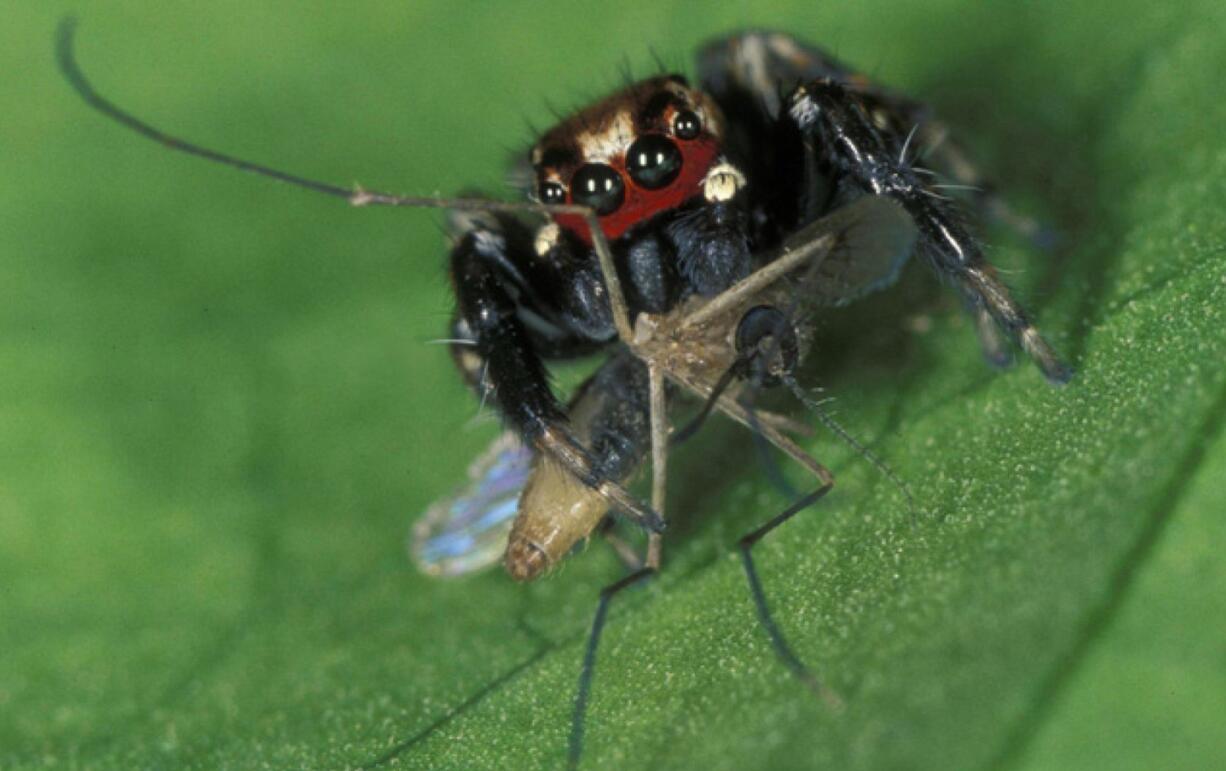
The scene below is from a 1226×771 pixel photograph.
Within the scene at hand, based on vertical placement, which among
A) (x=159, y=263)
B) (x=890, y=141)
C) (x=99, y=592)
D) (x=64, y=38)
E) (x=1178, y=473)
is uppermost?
(x=64, y=38)

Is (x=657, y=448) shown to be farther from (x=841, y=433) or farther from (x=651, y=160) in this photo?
(x=651, y=160)

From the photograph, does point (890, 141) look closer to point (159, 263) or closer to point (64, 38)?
point (159, 263)

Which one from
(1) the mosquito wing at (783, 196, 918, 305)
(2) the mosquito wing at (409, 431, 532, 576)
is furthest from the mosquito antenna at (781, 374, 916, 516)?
(2) the mosquito wing at (409, 431, 532, 576)

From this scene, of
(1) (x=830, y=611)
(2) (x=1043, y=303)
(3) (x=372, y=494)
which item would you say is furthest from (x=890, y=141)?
(3) (x=372, y=494)

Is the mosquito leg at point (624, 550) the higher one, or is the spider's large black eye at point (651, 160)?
the spider's large black eye at point (651, 160)

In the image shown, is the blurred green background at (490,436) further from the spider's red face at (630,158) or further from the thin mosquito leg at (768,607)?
the spider's red face at (630,158)

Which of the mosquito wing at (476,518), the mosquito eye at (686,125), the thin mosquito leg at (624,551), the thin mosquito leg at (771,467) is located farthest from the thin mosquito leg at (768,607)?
the mosquito eye at (686,125)
